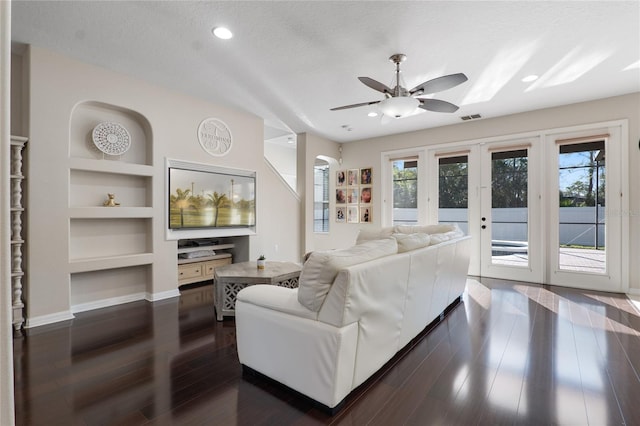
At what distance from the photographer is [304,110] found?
489cm

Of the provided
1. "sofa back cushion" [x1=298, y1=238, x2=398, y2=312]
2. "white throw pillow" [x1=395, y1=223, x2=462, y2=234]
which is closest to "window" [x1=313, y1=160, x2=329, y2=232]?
"white throw pillow" [x1=395, y1=223, x2=462, y2=234]

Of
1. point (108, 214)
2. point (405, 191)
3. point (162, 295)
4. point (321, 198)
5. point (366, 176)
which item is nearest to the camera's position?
point (108, 214)

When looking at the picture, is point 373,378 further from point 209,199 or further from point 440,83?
point 209,199

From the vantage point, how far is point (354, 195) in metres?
6.92

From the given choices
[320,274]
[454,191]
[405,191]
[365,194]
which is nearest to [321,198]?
[365,194]

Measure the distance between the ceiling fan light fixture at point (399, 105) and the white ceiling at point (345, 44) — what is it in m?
0.57

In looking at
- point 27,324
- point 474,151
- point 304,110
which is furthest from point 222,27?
point 474,151

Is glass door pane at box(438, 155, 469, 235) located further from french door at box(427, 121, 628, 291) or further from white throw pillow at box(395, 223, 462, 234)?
white throw pillow at box(395, 223, 462, 234)

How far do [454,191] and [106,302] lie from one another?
5464 millimetres

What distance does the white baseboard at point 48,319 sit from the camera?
3.06 meters

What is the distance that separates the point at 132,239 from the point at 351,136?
4340 millimetres

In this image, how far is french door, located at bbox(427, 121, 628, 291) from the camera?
444 cm

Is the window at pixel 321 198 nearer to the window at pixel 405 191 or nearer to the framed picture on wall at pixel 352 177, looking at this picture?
the framed picture on wall at pixel 352 177

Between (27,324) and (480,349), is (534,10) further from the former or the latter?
(27,324)
